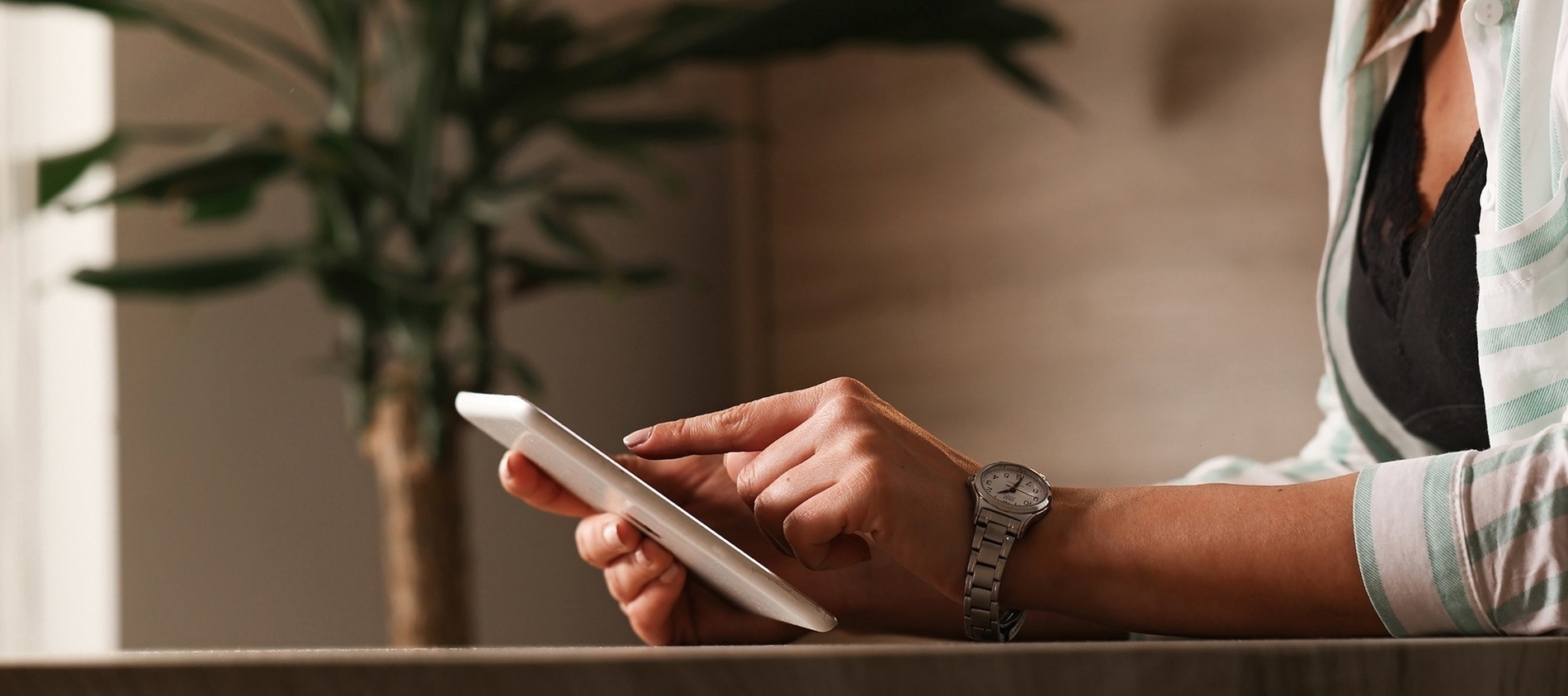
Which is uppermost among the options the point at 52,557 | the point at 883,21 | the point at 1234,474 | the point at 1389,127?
the point at 883,21

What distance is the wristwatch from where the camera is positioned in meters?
0.39

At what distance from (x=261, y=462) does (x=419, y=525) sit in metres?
0.39

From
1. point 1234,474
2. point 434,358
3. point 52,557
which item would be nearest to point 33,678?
point 1234,474

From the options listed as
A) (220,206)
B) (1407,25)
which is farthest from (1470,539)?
(220,206)

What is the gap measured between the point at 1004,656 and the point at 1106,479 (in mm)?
1087

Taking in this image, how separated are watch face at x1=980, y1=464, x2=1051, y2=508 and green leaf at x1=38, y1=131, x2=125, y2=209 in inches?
37.0

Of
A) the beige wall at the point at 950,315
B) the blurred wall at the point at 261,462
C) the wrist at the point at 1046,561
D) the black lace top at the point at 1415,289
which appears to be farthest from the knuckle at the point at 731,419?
the blurred wall at the point at 261,462

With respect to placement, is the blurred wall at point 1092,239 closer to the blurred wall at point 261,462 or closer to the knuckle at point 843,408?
the blurred wall at point 261,462

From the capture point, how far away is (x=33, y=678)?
23cm

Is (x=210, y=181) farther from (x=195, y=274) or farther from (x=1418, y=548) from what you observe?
(x=1418, y=548)

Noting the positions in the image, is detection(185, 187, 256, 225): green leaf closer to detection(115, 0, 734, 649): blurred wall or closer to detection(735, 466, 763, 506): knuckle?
detection(115, 0, 734, 649): blurred wall

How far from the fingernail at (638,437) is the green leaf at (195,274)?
0.74 meters

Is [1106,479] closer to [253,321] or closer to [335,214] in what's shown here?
[335,214]

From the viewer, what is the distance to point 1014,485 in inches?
15.8
